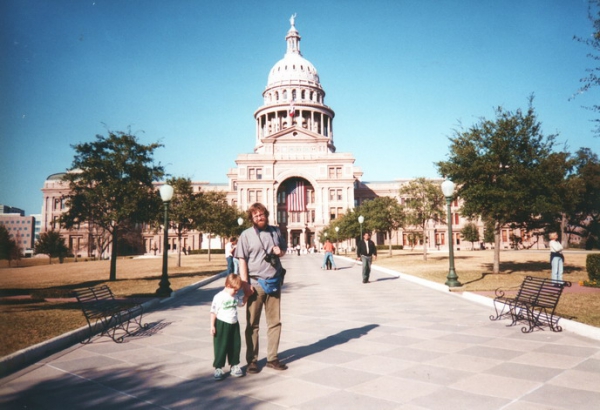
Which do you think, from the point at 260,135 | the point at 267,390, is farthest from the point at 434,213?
the point at 260,135

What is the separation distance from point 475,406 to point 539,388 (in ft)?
3.31

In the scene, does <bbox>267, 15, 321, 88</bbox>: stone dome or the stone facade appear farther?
<bbox>267, 15, 321, 88</bbox>: stone dome

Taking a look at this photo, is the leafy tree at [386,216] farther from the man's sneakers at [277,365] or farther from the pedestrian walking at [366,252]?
the man's sneakers at [277,365]

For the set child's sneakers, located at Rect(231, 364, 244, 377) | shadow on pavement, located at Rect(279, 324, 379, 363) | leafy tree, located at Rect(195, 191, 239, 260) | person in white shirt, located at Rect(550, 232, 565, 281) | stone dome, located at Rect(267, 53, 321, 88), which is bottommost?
shadow on pavement, located at Rect(279, 324, 379, 363)

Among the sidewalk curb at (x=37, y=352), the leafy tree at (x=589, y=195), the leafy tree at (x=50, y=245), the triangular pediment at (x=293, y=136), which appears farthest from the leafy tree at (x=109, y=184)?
the triangular pediment at (x=293, y=136)

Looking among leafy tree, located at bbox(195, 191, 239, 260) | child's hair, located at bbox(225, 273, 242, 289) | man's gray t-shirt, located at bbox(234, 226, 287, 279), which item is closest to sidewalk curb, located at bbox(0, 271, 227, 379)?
child's hair, located at bbox(225, 273, 242, 289)

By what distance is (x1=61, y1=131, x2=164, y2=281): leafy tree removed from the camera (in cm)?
1723

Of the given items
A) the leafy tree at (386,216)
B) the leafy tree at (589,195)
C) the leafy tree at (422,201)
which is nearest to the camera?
the leafy tree at (422,201)

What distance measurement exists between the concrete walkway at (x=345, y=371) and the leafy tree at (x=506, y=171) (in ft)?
36.3

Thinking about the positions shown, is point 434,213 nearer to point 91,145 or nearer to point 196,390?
point 91,145

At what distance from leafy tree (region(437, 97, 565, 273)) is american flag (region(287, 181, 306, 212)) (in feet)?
179

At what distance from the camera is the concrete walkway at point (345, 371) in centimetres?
404

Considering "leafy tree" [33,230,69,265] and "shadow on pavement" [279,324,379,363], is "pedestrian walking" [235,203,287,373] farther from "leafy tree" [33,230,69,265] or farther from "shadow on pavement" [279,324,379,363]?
"leafy tree" [33,230,69,265]

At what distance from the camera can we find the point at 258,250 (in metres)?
5.14
